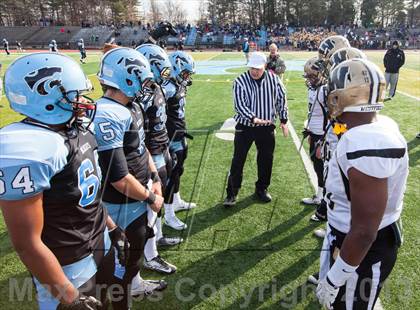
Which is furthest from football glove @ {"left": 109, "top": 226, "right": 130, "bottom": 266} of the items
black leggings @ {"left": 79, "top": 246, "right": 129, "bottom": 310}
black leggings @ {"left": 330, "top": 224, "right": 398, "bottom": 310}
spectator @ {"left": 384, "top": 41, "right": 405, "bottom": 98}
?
spectator @ {"left": 384, "top": 41, "right": 405, "bottom": 98}

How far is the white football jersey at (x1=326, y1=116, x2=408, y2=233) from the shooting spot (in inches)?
70.2

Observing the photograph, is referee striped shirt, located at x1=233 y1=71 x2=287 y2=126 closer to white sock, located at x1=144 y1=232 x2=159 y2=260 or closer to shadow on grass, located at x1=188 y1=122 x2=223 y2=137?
white sock, located at x1=144 y1=232 x2=159 y2=260

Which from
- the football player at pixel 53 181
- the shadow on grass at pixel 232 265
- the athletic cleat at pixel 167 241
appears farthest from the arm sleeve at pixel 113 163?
the athletic cleat at pixel 167 241

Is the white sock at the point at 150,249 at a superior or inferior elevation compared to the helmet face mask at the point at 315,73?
inferior

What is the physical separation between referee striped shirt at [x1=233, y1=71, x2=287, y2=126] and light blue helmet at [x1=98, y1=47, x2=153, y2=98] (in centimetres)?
231

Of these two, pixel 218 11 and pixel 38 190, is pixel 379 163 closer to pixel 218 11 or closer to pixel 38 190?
pixel 38 190

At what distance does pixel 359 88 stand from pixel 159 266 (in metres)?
2.80

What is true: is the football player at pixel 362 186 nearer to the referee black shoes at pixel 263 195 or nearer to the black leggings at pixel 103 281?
the black leggings at pixel 103 281

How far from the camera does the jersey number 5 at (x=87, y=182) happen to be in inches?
80.4

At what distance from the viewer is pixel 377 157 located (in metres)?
1.78

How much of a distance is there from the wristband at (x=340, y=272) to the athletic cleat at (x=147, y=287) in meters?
1.95

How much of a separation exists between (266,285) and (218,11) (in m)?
75.4

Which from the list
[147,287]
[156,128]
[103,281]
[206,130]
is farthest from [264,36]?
[103,281]

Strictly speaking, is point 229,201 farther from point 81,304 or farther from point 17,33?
point 17,33
